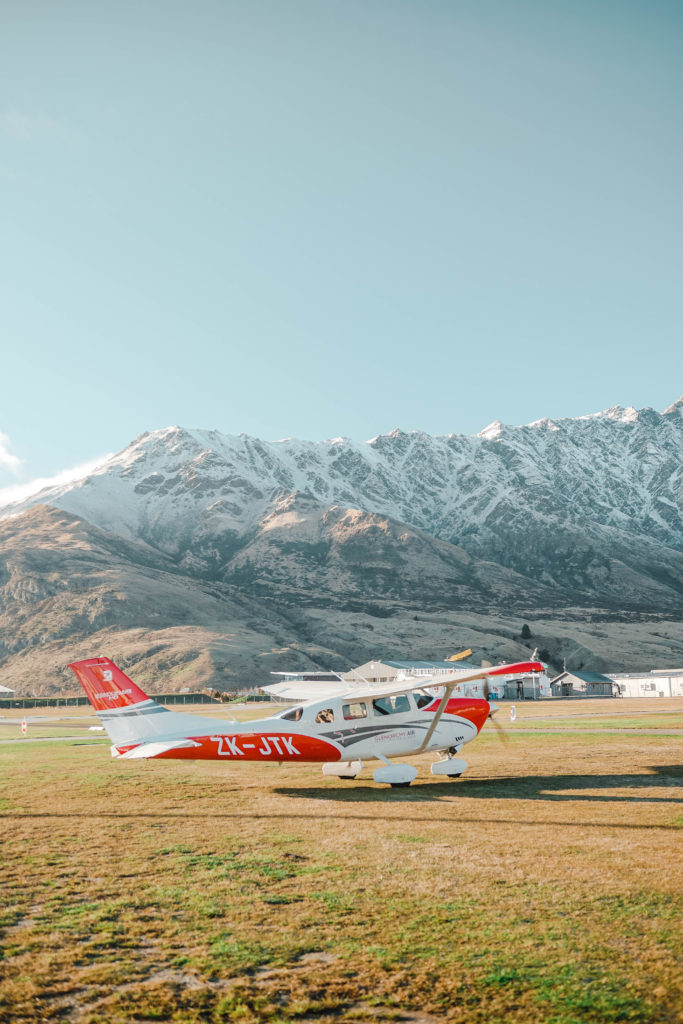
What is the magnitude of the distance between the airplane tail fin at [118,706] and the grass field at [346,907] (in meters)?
1.72

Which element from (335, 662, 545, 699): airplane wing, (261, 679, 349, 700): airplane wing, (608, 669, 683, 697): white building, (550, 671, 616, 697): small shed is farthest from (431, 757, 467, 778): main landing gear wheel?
(550, 671, 616, 697): small shed

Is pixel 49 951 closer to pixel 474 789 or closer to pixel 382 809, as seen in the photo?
pixel 382 809

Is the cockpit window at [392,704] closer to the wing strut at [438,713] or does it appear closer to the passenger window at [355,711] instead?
the passenger window at [355,711]

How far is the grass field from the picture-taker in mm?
6312

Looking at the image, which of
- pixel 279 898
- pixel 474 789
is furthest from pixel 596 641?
pixel 279 898

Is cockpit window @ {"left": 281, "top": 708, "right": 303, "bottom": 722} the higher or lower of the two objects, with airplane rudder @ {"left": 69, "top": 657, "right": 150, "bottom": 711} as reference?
lower

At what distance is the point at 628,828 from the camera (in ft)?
43.5

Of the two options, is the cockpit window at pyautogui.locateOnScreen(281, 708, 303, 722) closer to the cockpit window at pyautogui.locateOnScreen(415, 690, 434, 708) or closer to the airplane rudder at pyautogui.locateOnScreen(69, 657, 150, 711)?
the cockpit window at pyautogui.locateOnScreen(415, 690, 434, 708)

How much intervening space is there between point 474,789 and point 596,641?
171 m

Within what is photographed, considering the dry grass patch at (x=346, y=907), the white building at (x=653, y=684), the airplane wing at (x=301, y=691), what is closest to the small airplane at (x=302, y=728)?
the dry grass patch at (x=346, y=907)

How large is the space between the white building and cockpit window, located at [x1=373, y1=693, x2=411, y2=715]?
88.3m

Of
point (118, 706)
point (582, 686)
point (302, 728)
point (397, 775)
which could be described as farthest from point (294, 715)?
point (582, 686)

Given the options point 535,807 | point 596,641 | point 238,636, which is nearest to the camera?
point 535,807

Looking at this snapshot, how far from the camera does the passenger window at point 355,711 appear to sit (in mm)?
19484
